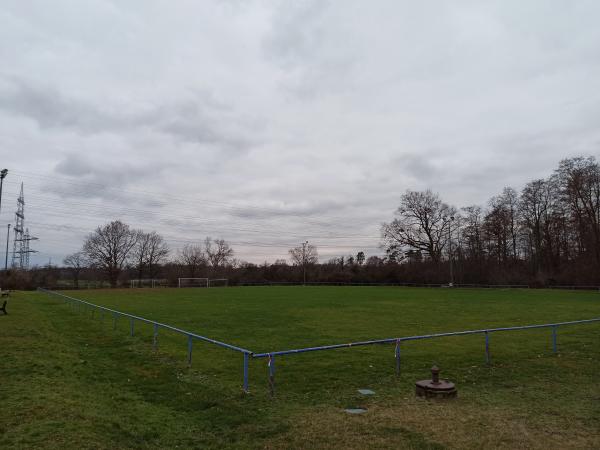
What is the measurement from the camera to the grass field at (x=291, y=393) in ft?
20.7

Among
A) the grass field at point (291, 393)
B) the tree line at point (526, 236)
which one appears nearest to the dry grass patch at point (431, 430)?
the grass field at point (291, 393)

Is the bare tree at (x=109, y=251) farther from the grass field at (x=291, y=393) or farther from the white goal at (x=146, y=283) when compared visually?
the grass field at (x=291, y=393)

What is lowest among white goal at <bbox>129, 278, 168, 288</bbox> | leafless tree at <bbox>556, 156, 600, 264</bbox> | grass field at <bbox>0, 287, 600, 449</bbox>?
grass field at <bbox>0, 287, 600, 449</bbox>

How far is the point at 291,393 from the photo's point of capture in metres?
9.14

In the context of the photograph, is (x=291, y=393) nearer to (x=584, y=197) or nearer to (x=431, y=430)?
(x=431, y=430)

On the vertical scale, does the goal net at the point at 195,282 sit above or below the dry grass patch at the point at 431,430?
above

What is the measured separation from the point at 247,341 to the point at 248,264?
299 feet

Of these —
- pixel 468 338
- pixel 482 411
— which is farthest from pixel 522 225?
pixel 482 411

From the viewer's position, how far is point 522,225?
6756 cm

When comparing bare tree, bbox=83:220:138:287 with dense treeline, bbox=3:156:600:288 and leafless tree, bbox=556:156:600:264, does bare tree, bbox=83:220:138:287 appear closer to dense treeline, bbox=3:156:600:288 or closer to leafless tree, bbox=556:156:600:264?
dense treeline, bbox=3:156:600:288

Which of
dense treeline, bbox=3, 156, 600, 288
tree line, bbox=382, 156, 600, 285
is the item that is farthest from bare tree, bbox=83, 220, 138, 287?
tree line, bbox=382, 156, 600, 285

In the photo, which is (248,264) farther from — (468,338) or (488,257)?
(468,338)

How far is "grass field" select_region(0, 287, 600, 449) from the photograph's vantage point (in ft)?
20.7

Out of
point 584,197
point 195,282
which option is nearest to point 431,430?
point 584,197
